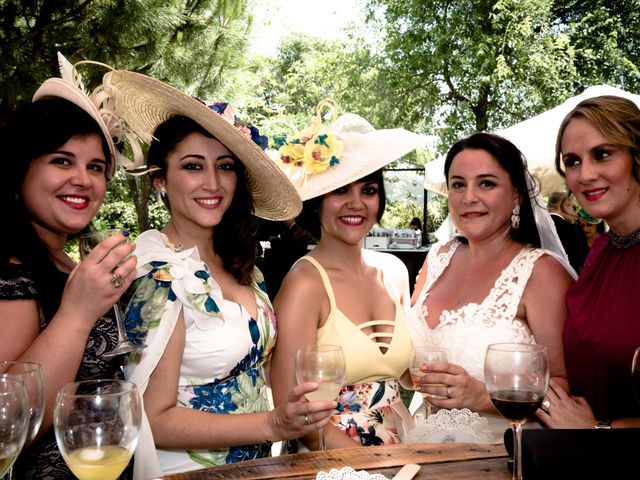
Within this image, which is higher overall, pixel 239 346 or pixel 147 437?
pixel 239 346

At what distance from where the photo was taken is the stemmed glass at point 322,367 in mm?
1778

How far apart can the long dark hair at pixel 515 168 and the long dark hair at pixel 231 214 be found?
1161 millimetres

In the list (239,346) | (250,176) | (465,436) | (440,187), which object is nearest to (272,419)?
(239,346)

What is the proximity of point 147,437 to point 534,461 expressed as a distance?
1251 millimetres

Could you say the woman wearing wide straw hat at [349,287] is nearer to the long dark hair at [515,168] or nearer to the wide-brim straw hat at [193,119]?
the wide-brim straw hat at [193,119]

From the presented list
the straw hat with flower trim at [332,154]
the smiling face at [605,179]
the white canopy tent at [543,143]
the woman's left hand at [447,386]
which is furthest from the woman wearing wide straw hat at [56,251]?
the white canopy tent at [543,143]

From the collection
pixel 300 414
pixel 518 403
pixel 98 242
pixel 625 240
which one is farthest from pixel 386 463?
pixel 625 240

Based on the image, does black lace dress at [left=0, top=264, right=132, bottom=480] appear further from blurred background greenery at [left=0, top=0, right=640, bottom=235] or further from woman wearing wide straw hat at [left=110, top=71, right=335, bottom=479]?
blurred background greenery at [left=0, top=0, right=640, bottom=235]

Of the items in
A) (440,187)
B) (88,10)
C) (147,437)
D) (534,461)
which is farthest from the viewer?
(440,187)

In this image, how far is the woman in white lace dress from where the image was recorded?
9.07ft

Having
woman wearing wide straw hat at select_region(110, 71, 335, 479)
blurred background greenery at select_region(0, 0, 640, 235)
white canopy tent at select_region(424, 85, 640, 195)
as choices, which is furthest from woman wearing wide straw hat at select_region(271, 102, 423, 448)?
white canopy tent at select_region(424, 85, 640, 195)

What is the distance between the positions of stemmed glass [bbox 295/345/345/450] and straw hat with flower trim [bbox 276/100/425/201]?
1294mm

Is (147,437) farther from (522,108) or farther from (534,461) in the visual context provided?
(522,108)

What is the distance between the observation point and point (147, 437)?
2.03 meters
